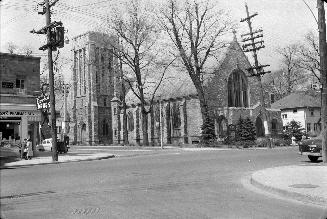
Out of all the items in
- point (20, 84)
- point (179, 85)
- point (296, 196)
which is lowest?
point (296, 196)

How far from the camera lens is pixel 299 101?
6669 centimetres

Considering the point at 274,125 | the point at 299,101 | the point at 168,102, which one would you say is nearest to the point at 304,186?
the point at 168,102

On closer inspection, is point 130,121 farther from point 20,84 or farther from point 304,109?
point 20,84

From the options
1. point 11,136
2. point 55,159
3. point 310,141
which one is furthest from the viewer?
point 55,159

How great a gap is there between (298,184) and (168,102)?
4751 cm

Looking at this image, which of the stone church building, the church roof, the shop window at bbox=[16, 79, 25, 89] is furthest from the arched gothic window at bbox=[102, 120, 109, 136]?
the shop window at bbox=[16, 79, 25, 89]

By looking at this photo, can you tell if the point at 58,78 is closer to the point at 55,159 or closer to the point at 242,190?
the point at 55,159

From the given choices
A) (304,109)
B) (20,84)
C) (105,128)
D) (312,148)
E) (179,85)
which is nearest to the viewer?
(20,84)

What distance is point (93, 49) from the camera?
63.6 metres

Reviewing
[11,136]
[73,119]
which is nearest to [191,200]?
[11,136]

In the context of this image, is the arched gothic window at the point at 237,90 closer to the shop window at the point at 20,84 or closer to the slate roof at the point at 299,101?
the slate roof at the point at 299,101

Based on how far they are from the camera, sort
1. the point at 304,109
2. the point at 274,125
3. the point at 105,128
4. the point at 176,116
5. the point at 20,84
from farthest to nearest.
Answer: the point at 105,128, the point at 304,109, the point at 274,125, the point at 176,116, the point at 20,84

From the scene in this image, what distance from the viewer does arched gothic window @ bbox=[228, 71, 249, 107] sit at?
53.7m

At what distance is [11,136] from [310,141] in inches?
675
